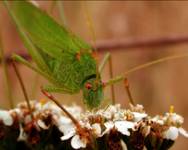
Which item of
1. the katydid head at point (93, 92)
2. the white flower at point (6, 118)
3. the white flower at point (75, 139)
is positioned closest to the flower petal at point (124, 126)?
the white flower at point (75, 139)

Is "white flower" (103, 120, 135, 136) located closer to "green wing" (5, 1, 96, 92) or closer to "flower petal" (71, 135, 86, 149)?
"flower petal" (71, 135, 86, 149)

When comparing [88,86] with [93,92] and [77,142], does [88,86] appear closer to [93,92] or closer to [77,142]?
[93,92]

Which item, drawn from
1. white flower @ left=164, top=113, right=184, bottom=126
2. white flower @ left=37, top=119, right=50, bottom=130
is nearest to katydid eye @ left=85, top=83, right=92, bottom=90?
white flower @ left=37, top=119, right=50, bottom=130

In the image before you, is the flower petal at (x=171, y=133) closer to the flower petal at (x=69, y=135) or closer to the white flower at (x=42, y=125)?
the flower petal at (x=69, y=135)

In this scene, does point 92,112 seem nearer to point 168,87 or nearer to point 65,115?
point 65,115

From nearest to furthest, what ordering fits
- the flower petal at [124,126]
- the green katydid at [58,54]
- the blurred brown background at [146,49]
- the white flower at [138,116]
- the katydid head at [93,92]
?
the flower petal at [124,126]
the white flower at [138,116]
the katydid head at [93,92]
the green katydid at [58,54]
the blurred brown background at [146,49]

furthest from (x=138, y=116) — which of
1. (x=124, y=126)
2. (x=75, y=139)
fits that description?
(x=75, y=139)

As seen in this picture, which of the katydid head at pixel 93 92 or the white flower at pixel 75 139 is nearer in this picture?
the white flower at pixel 75 139
